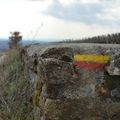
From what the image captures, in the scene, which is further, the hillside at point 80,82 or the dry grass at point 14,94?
the dry grass at point 14,94

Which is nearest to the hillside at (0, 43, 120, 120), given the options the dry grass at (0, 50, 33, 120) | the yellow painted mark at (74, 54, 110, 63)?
the yellow painted mark at (74, 54, 110, 63)

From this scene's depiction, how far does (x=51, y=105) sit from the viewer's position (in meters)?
4.86

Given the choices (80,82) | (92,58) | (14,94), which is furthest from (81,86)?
(14,94)

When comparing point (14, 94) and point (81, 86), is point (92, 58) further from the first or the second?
point (14, 94)

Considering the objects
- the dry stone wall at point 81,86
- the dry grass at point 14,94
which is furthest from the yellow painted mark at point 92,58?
the dry grass at point 14,94

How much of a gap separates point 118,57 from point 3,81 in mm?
2545

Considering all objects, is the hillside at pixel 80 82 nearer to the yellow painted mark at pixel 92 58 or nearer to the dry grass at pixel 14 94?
the yellow painted mark at pixel 92 58

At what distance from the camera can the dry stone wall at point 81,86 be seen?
4.85 metres

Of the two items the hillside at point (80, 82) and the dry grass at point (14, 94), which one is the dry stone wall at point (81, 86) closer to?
the hillside at point (80, 82)

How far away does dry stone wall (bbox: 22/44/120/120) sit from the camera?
15.9 ft

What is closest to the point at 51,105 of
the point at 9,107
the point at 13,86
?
the point at 9,107

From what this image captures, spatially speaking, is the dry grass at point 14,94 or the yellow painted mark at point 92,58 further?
the dry grass at point 14,94

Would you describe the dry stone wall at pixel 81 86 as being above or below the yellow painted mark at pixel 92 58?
below

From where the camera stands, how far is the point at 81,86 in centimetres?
486
